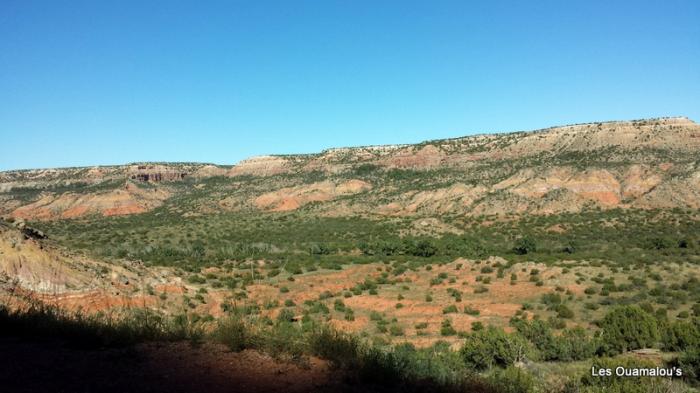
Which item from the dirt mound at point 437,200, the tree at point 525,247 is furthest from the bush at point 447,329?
the dirt mound at point 437,200

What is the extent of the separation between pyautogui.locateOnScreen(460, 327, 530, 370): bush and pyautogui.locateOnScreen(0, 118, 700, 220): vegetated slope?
58.1 m

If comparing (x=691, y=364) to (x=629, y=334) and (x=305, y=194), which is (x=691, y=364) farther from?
(x=305, y=194)

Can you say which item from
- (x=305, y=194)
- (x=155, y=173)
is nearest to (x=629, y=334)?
(x=305, y=194)

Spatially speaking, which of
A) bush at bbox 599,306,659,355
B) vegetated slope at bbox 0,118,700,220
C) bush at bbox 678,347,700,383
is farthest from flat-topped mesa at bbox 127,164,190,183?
bush at bbox 678,347,700,383

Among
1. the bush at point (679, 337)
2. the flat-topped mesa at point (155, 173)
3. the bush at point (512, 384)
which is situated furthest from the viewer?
the flat-topped mesa at point (155, 173)

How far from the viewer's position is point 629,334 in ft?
47.4

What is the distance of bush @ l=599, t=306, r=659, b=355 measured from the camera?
1406 cm

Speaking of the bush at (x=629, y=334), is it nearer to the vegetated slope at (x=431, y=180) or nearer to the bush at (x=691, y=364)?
the bush at (x=691, y=364)

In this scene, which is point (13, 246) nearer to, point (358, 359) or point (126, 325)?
point (126, 325)

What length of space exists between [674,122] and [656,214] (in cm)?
3960

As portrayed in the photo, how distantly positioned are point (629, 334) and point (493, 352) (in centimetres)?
553

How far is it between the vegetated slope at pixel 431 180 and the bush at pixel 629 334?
54.8 m

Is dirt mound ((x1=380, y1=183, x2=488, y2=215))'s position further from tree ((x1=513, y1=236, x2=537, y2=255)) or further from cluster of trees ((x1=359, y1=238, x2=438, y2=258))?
tree ((x1=513, y1=236, x2=537, y2=255))

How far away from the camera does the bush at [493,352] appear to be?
486 inches
